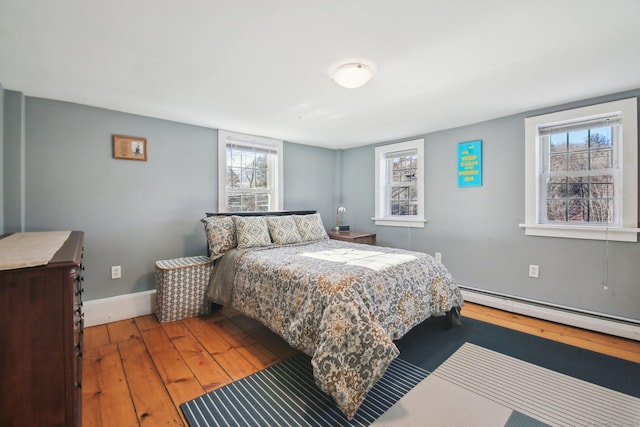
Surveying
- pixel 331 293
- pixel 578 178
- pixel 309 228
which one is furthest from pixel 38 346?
pixel 578 178

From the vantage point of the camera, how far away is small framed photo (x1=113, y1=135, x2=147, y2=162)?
278cm

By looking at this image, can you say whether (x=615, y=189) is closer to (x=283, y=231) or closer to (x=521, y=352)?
(x=521, y=352)

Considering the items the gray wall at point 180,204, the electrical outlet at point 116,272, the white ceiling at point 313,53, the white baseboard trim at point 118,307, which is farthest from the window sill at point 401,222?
the electrical outlet at point 116,272

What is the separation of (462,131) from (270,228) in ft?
8.56

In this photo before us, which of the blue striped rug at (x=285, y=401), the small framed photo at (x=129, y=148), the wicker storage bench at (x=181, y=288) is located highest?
the small framed photo at (x=129, y=148)

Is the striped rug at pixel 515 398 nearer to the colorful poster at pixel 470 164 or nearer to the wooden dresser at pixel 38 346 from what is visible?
the wooden dresser at pixel 38 346

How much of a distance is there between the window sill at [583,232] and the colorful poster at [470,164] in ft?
2.37

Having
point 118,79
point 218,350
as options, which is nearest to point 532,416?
point 218,350

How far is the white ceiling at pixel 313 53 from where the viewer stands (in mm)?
1387

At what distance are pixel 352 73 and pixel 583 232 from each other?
258 cm

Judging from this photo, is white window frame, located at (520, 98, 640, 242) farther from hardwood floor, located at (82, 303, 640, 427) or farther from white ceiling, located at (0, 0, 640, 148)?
hardwood floor, located at (82, 303, 640, 427)

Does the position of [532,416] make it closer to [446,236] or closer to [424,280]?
[424,280]

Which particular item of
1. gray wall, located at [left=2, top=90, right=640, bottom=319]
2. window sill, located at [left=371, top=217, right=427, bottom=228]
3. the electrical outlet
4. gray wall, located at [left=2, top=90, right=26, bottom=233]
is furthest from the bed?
gray wall, located at [left=2, top=90, right=26, bottom=233]

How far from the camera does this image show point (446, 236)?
3562 millimetres
